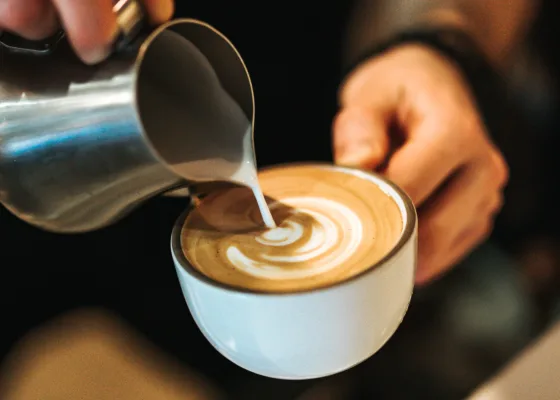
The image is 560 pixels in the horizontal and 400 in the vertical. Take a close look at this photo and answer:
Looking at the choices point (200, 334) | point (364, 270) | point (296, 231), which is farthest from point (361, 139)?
point (200, 334)

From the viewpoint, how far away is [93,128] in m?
0.53

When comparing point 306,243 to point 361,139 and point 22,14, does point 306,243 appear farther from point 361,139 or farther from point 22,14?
point 22,14

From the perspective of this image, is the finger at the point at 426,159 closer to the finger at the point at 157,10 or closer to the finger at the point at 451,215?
the finger at the point at 451,215

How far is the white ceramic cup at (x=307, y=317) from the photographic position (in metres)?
0.55

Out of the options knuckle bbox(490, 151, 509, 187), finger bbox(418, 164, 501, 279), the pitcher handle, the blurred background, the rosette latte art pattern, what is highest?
the pitcher handle

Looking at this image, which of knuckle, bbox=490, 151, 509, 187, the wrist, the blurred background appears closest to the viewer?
knuckle, bbox=490, 151, 509, 187

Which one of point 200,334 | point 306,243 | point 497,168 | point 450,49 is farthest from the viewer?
point 200,334

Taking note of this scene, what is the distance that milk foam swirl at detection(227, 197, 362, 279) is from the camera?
0.65 m

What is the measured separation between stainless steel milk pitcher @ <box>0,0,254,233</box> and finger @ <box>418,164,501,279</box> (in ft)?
1.28

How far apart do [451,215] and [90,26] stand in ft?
2.01

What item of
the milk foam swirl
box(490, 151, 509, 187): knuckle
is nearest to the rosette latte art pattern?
the milk foam swirl

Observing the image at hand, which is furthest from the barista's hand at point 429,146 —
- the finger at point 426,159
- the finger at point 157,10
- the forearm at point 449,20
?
the finger at point 157,10

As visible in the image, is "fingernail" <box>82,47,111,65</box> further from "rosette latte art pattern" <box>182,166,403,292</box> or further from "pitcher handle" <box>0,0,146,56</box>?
"rosette latte art pattern" <box>182,166,403,292</box>

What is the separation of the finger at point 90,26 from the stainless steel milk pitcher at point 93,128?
0.04 ft
